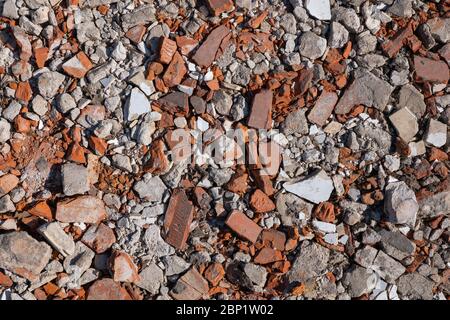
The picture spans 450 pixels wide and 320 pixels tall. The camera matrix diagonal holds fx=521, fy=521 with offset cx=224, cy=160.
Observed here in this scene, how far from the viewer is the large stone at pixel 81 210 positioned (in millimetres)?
3314

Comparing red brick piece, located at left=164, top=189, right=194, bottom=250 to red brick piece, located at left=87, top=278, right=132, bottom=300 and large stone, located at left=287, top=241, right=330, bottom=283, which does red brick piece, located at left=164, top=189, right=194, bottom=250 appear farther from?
large stone, located at left=287, top=241, right=330, bottom=283

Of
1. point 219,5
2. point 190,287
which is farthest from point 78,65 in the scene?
point 190,287

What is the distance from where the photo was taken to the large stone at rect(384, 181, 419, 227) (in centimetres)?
346

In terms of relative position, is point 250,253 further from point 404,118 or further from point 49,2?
point 49,2

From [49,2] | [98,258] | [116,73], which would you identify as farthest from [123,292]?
[49,2]

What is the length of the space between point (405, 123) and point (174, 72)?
165cm

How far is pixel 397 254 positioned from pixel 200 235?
133cm

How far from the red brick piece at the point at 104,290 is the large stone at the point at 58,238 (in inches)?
10.5

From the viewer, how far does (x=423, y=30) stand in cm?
379

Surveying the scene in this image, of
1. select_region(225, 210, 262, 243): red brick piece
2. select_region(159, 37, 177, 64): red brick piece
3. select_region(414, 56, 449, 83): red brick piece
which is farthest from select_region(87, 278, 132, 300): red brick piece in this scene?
select_region(414, 56, 449, 83): red brick piece

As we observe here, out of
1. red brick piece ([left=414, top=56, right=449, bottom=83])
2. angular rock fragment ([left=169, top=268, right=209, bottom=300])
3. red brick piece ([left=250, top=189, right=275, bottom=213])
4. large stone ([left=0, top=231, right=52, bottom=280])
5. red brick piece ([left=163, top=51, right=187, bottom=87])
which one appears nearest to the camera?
large stone ([left=0, top=231, right=52, bottom=280])

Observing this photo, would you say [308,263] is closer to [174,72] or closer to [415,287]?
[415,287]

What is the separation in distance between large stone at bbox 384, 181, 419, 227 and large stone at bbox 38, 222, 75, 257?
6.85 ft

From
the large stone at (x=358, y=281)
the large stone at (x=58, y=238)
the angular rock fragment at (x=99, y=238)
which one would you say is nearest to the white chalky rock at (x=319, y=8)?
the large stone at (x=358, y=281)
